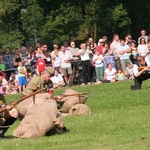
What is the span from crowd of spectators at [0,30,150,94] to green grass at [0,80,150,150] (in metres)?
7.06

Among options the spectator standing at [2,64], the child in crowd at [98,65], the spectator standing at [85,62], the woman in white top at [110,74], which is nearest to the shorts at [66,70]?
the spectator standing at [85,62]

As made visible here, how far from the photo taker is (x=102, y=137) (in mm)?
12469

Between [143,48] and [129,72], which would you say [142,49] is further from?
[129,72]

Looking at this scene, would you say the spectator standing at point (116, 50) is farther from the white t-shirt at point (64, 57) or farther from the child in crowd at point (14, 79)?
the child in crowd at point (14, 79)

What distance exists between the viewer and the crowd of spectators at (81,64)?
27.2 metres

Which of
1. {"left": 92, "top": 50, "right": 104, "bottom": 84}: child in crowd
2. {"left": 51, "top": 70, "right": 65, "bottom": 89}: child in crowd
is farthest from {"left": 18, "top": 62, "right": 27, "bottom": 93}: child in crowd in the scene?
{"left": 92, "top": 50, "right": 104, "bottom": 84}: child in crowd

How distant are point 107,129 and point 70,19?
3520cm

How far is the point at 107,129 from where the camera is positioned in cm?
1366

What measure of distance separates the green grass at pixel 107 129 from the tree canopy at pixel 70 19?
25.8 meters

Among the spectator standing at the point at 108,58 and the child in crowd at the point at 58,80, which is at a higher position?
the spectator standing at the point at 108,58

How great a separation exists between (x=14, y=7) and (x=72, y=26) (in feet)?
19.3

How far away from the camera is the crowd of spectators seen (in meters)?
27.2

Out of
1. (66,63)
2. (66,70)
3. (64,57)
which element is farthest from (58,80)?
(64,57)

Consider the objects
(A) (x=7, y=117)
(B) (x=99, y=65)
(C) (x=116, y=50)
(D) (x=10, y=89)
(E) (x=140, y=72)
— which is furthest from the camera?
(C) (x=116, y=50)
